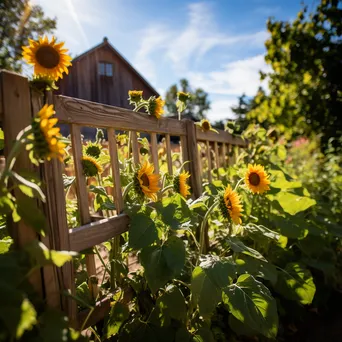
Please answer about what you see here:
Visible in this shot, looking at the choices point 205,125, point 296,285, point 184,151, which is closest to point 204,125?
point 205,125

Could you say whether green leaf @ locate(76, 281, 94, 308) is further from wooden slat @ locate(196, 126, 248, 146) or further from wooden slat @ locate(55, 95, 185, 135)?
wooden slat @ locate(196, 126, 248, 146)

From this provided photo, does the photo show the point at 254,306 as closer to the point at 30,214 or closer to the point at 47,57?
the point at 30,214

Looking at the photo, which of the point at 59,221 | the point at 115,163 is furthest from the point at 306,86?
the point at 59,221

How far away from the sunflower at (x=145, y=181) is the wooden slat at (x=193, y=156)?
886 millimetres

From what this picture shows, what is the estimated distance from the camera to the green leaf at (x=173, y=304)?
1328 millimetres

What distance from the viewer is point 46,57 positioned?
3.71ft

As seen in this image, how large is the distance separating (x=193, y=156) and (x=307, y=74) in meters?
4.17

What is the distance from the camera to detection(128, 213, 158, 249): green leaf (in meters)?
1.25

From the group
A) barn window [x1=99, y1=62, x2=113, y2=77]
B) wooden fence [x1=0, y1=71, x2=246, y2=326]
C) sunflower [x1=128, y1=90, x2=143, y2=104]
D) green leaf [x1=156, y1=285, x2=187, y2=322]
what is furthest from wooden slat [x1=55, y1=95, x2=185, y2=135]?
barn window [x1=99, y1=62, x2=113, y2=77]

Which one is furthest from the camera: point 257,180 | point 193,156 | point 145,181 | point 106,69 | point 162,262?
point 106,69

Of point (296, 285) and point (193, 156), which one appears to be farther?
point (193, 156)

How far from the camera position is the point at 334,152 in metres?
4.86

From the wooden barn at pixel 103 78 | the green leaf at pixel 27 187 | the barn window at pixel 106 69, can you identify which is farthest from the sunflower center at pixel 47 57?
the barn window at pixel 106 69

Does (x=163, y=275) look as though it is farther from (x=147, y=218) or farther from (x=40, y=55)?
(x=40, y=55)
